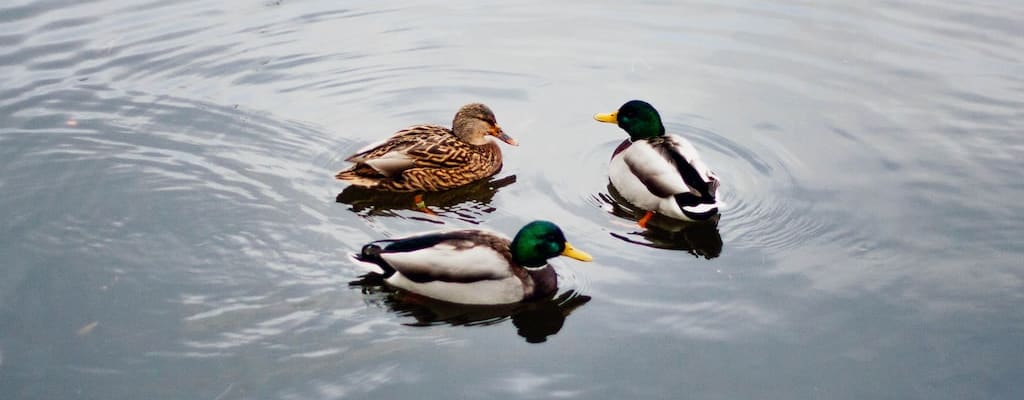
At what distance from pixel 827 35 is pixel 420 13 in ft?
14.6

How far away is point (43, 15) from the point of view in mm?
12195

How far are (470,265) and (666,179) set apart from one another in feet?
6.73

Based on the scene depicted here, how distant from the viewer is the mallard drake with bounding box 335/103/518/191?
344 inches

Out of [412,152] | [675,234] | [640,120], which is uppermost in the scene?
[640,120]

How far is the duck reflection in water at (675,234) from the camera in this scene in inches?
316

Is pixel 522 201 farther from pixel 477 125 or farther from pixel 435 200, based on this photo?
pixel 477 125

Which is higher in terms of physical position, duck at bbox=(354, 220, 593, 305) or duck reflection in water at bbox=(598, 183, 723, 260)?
duck at bbox=(354, 220, 593, 305)

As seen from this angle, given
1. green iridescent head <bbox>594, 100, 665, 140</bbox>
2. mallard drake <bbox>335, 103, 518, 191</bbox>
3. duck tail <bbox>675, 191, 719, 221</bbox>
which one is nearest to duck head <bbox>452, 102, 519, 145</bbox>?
mallard drake <bbox>335, 103, 518, 191</bbox>

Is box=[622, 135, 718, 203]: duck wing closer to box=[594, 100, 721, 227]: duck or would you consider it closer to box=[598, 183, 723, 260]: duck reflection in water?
box=[594, 100, 721, 227]: duck

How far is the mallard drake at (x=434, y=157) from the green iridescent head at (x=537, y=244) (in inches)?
73.7

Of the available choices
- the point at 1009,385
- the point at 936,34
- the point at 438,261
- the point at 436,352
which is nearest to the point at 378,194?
the point at 438,261

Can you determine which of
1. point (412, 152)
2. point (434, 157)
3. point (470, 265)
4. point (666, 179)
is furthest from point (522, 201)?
point (470, 265)

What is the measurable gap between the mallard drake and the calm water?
20 centimetres

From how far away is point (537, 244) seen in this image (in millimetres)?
7168
